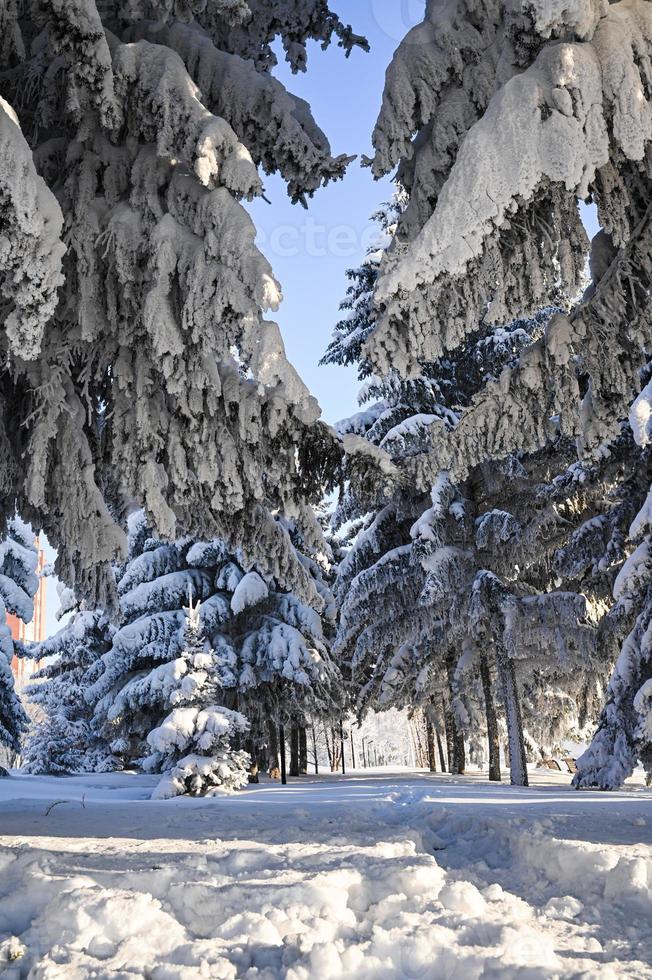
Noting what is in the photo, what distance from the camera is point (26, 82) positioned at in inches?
212

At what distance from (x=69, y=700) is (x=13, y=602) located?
8843mm

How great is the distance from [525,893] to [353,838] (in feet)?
5.07

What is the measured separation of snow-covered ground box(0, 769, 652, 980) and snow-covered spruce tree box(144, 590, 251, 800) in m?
7.73

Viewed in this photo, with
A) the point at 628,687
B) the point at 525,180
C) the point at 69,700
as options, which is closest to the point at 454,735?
the point at 628,687

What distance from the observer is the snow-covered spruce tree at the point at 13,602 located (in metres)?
18.0

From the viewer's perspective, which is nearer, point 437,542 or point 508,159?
point 508,159

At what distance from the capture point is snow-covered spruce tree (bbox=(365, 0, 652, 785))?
3639 millimetres

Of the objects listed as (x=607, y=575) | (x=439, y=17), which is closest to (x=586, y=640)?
(x=607, y=575)

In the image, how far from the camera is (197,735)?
13.2m

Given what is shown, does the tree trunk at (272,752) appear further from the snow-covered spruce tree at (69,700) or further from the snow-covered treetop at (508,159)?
the snow-covered treetop at (508,159)

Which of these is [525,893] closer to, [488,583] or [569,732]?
[488,583]

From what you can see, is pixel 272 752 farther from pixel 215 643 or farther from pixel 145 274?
pixel 145 274

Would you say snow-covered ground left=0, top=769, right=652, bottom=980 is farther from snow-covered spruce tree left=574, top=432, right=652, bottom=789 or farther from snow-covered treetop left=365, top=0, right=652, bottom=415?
snow-covered spruce tree left=574, top=432, right=652, bottom=789

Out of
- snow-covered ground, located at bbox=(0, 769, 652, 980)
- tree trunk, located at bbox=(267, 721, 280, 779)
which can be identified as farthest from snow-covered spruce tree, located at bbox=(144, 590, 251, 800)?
tree trunk, located at bbox=(267, 721, 280, 779)
